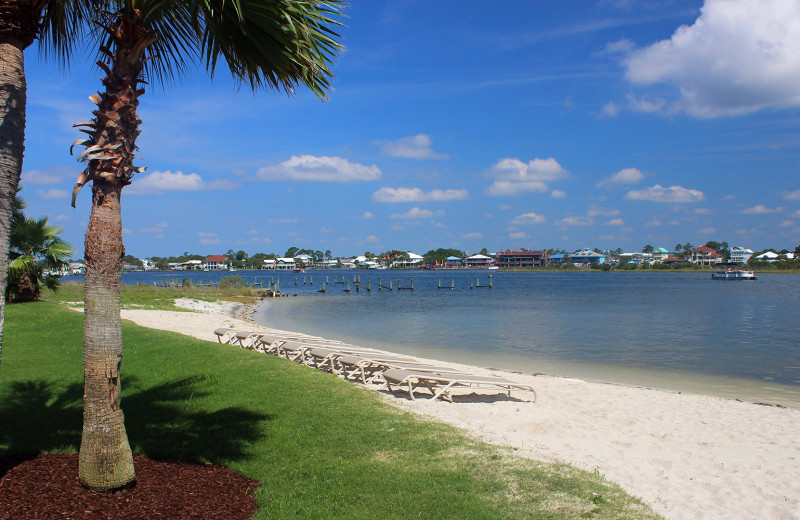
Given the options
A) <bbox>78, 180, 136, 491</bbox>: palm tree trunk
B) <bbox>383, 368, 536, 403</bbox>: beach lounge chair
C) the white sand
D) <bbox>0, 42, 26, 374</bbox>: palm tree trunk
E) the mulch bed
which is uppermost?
<bbox>0, 42, 26, 374</bbox>: palm tree trunk

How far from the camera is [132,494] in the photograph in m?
3.63

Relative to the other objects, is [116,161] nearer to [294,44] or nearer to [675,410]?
[294,44]

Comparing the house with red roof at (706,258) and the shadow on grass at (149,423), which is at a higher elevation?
the house with red roof at (706,258)

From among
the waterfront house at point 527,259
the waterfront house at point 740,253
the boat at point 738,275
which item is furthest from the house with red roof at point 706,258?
the boat at point 738,275

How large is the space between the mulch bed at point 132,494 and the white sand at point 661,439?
314cm

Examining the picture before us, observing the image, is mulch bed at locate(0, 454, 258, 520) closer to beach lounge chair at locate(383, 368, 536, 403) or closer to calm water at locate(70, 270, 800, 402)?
beach lounge chair at locate(383, 368, 536, 403)

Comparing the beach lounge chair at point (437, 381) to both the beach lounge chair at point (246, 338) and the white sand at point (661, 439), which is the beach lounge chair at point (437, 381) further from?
the beach lounge chair at point (246, 338)

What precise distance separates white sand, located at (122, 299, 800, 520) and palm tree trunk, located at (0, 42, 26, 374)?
496cm

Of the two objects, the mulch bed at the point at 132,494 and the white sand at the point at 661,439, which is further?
the white sand at the point at 661,439

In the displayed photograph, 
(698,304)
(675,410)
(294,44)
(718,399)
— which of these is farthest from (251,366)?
(698,304)

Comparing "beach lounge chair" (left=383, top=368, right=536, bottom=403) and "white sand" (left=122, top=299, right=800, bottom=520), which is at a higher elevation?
"beach lounge chair" (left=383, top=368, right=536, bottom=403)

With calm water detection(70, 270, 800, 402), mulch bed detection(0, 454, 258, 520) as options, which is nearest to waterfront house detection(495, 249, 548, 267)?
calm water detection(70, 270, 800, 402)

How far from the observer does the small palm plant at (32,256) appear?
17.7 metres

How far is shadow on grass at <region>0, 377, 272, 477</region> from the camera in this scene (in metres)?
4.87
